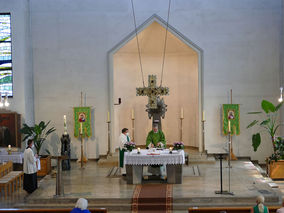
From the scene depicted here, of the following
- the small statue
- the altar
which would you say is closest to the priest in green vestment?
the altar

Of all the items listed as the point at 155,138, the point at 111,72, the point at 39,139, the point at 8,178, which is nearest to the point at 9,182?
the point at 8,178

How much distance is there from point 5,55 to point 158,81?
251 inches

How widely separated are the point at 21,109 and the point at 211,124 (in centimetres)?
712

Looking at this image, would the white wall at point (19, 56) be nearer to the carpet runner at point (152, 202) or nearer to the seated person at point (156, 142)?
the seated person at point (156, 142)

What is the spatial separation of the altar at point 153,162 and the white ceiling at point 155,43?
20.0 feet

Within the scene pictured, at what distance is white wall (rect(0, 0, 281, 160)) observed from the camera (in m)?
17.1

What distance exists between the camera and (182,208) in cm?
1164

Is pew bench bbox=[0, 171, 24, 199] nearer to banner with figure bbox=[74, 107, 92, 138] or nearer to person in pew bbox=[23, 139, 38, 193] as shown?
person in pew bbox=[23, 139, 38, 193]

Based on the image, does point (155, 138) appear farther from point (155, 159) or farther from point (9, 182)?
point (9, 182)

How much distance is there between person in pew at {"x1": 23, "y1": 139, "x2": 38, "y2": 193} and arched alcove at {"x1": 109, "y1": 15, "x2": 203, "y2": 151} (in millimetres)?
5876

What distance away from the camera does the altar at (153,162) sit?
42.3 ft

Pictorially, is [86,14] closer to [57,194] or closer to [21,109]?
[21,109]

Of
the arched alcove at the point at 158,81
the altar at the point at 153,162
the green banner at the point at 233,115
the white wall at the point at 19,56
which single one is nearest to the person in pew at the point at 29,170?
the altar at the point at 153,162

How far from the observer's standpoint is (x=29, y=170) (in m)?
12.8
